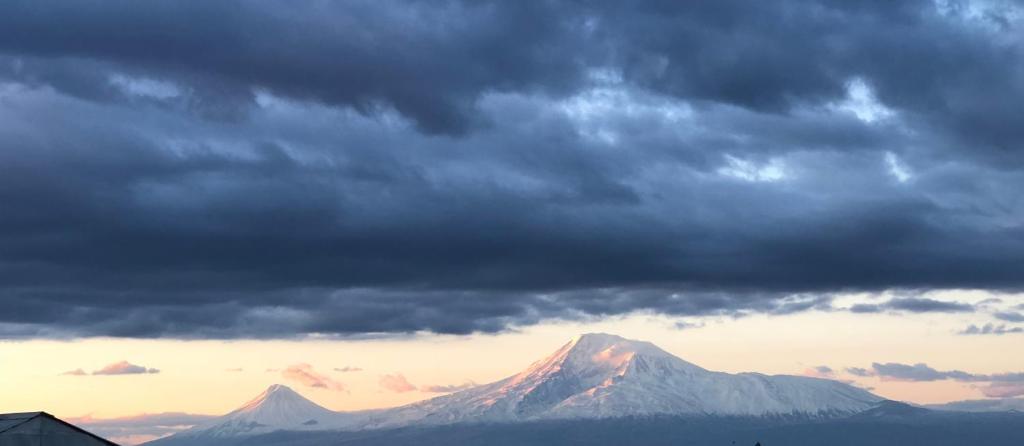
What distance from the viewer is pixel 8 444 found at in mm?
→ 191500

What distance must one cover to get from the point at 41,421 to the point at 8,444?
484 cm

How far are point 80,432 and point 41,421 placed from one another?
490 centimetres

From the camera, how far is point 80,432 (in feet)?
646

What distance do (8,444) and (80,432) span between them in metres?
8.82

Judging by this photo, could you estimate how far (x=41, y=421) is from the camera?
194 m
